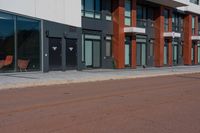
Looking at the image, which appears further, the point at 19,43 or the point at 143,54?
the point at 143,54

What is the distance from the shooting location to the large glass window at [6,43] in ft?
76.8

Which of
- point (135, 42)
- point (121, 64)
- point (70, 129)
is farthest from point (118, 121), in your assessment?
point (135, 42)

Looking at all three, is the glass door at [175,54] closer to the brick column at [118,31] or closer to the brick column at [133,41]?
the brick column at [133,41]

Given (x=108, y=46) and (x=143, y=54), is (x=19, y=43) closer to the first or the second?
(x=108, y=46)

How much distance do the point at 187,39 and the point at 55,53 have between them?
25.0 m

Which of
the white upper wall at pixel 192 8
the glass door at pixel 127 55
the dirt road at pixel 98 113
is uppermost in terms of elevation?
the white upper wall at pixel 192 8

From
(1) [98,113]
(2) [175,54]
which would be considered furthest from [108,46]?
(1) [98,113]

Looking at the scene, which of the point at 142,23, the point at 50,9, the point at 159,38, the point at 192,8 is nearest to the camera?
the point at 50,9

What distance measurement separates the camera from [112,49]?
114 ft

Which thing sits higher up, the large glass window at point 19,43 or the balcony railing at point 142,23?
the balcony railing at point 142,23

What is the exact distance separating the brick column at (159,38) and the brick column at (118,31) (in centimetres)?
769

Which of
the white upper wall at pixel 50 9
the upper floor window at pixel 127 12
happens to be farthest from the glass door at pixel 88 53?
the upper floor window at pixel 127 12

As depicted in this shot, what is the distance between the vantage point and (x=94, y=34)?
32.5m

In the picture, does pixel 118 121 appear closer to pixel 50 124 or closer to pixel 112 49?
pixel 50 124
